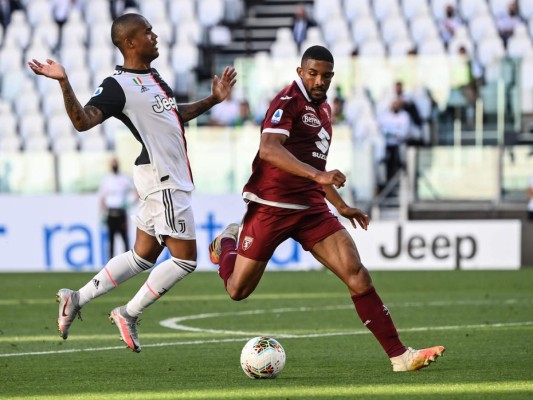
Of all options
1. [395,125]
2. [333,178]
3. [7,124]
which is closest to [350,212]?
[333,178]

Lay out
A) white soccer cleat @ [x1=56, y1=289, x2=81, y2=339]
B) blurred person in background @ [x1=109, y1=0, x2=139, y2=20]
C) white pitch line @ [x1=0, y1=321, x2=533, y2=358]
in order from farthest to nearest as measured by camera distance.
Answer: blurred person in background @ [x1=109, y1=0, x2=139, y2=20] → white pitch line @ [x1=0, y1=321, x2=533, y2=358] → white soccer cleat @ [x1=56, y1=289, x2=81, y2=339]

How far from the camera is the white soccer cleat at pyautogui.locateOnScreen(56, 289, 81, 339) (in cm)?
857

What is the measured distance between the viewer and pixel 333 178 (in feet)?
22.9

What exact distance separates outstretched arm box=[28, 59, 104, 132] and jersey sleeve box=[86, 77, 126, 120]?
0.21m

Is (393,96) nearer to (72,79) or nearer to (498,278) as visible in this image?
(498,278)

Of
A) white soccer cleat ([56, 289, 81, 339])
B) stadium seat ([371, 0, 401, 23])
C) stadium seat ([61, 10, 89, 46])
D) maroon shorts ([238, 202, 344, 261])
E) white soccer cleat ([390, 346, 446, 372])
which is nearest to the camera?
white soccer cleat ([390, 346, 446, 372])

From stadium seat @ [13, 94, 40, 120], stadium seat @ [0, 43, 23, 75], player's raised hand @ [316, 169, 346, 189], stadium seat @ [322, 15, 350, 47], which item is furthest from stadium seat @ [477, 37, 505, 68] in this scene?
player's raised hand @ [316, 169, 346, 189]

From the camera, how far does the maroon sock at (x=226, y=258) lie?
8.41 metres

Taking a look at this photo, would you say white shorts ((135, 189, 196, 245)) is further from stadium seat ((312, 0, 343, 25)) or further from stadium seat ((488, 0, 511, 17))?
stadium seat ((488, 0, 511, 17))

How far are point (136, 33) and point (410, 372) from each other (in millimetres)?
2952

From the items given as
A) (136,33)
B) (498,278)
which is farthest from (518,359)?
(498,278)

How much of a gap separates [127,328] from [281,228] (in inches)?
51.7

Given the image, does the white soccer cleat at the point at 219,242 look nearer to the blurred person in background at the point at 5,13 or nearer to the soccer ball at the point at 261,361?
the soccer ball at the point at 261,361

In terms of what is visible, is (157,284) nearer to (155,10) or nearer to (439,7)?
(439,7)
